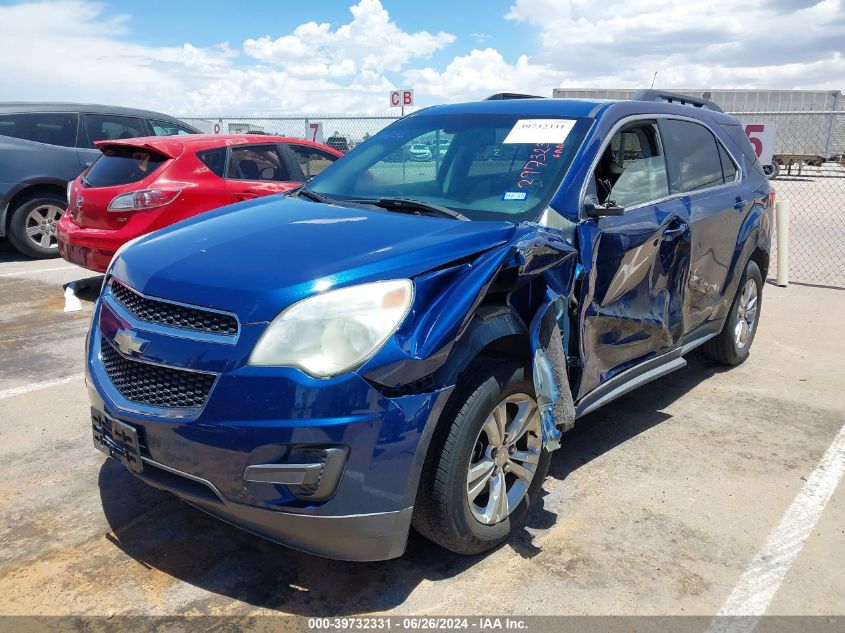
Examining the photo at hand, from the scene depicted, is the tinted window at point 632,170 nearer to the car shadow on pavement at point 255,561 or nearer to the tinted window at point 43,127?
the car shadow on pavement at point 255,561

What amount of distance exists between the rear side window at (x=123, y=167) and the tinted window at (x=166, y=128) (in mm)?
3123

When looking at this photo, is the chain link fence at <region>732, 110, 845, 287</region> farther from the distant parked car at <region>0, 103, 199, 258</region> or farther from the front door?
A: the distant parked car at <region>0, 103, 199, 258</region>

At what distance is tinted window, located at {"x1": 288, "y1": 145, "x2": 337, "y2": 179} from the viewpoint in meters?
7.69

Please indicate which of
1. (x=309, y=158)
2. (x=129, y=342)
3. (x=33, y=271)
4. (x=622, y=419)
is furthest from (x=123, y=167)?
(x=622, y=419)

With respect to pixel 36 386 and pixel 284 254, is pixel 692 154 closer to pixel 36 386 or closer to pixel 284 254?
pixel 284 254

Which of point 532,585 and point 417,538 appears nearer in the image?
point 532,585

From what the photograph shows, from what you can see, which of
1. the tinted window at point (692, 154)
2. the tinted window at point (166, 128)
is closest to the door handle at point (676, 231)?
the tinted window at point (692, 154)

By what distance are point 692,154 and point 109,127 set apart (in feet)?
25.4

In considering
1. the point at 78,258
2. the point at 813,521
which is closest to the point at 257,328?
the point at 813,521

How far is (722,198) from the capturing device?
4.53m

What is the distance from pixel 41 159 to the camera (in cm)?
868

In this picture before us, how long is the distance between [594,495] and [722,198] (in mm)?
2208

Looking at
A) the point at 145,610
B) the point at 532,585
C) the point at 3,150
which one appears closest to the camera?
the point at 145,610

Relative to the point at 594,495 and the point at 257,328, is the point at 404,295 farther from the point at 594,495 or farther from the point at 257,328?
the point at 594,495
